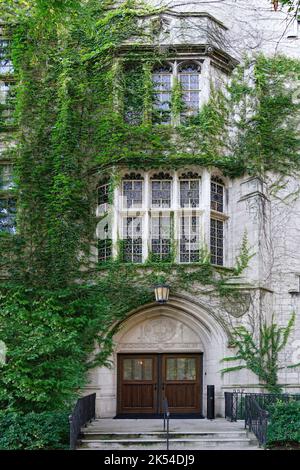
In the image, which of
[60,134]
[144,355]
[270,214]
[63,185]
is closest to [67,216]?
[63,185]

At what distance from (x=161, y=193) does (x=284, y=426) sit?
7746 millimetres

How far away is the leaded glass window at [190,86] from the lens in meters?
20.2

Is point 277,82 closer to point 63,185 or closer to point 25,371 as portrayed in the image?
point 63,185

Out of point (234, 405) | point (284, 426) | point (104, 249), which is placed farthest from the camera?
point (104, 249)

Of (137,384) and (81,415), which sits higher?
(137,384)

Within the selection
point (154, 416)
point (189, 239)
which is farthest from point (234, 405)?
point (189, 239)

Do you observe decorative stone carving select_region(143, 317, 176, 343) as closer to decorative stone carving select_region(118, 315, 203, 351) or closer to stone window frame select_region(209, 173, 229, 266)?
decorative stone carving select_region(118, 315, 203, 351)

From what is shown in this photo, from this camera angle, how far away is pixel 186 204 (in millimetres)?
19641

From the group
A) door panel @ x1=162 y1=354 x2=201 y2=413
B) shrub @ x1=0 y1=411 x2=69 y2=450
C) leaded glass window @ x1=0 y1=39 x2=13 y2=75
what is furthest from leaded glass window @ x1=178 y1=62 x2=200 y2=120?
shrub @ x1=0 y1=411 x2=69 y2=450

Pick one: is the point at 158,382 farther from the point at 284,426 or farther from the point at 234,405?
the point at 284,426

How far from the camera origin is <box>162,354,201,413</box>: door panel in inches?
755

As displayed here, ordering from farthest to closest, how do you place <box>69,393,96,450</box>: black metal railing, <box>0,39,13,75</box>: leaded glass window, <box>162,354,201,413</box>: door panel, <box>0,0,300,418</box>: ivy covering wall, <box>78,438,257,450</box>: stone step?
<box>0,39,13,75</box>: leaded glass window, <box>162,354,201,413</box>: door panel, <box>0,0,300,418</box>: ivy covering wall, <box>78,438,257,450</box>: stone step, <box>69,393,96,450</box>: black metal railing

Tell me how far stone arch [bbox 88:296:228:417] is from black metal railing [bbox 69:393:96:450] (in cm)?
88

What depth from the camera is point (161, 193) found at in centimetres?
Result: 1977
